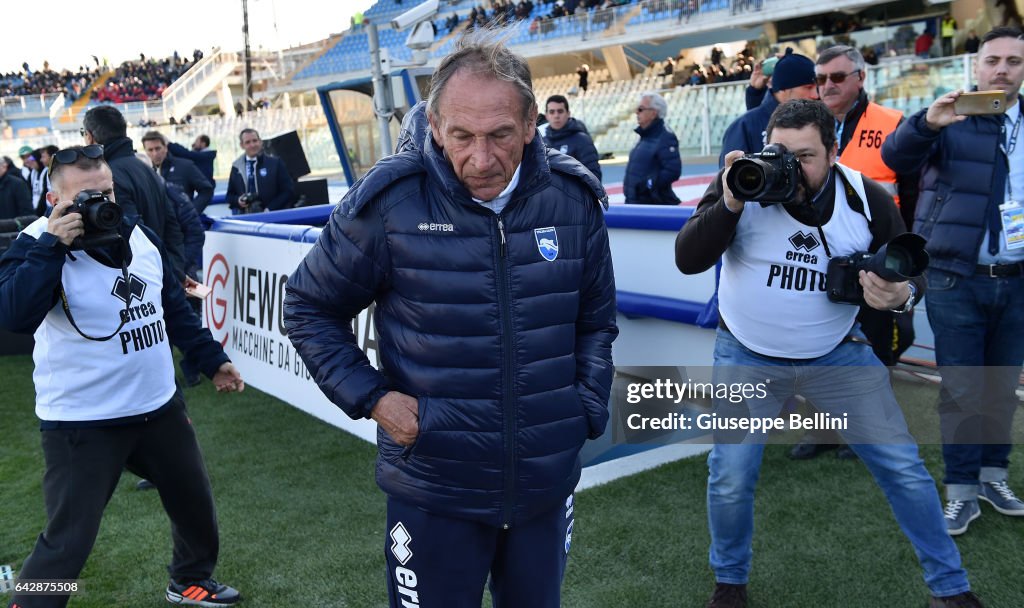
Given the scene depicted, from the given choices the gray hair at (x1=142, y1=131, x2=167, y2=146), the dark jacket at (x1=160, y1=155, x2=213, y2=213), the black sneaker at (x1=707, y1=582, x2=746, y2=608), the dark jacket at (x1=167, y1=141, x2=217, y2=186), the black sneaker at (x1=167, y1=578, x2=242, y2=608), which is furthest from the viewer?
the dark jacket at (x1=167, y1=141, x2=217, y2=186)

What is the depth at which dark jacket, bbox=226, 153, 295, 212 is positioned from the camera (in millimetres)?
8867

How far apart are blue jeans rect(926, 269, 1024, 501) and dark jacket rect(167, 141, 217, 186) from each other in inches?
259

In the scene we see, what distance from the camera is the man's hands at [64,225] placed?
2613mm

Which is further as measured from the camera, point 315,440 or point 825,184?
point 315,440

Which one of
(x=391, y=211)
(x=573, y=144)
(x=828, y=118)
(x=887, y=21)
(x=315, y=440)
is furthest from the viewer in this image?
(x=887, y=21)

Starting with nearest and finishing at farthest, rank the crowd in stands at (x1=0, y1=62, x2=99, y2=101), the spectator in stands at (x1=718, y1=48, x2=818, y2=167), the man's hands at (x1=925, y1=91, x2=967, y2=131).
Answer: the man's hands at (x1=925, y1=91, x2=967, y2=131), the spectator in stands at (x1=718, y1=48, x2=818, y2=167), the crowd in stands at (x1=0, y1=62, x2=99, y2=101)

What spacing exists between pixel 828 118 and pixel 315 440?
3510 mm

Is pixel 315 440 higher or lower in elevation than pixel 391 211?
lower

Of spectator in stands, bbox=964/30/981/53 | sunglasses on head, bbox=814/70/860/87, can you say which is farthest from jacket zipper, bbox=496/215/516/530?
Result: spectator in stands, bbox=964/30/981/53

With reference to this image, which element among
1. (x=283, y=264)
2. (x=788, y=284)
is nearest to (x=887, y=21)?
(x=283, y=264)

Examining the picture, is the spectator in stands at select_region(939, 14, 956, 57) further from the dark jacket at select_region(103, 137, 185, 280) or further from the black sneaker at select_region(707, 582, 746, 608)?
the black sneaker at select_region(707, 582, 746, 608)

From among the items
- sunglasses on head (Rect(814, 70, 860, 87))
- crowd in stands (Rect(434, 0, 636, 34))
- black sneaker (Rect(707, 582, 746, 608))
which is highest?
crowd in stands (Rect(434, 0, 636, 34))

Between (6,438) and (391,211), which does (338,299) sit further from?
(6,438)

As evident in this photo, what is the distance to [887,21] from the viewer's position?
2519 cm
